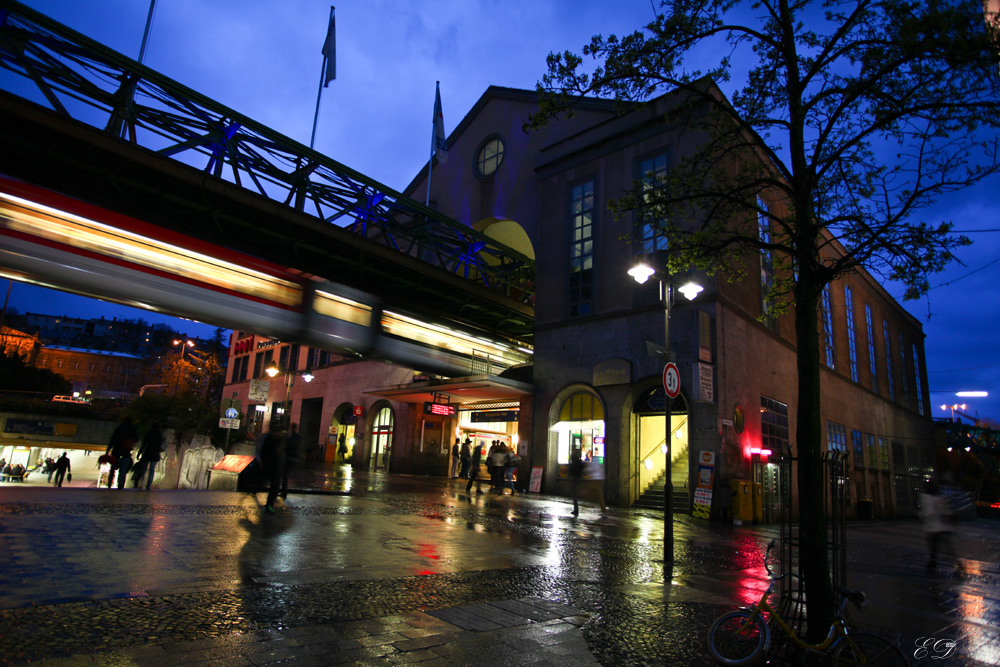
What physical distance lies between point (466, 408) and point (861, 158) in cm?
2632

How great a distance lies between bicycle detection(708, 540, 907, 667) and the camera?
3.74 metres

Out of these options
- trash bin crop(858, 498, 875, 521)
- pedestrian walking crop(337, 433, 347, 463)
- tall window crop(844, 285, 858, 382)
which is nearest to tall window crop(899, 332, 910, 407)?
tall window crop(844, 285, 858, 382)

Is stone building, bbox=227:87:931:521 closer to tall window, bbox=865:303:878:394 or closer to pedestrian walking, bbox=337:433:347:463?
tall window, bbox=865:303:878:394

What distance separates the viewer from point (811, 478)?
4.89 m

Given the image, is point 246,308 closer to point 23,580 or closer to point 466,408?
point 23,580

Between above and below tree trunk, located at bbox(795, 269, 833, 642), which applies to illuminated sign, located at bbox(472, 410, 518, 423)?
above

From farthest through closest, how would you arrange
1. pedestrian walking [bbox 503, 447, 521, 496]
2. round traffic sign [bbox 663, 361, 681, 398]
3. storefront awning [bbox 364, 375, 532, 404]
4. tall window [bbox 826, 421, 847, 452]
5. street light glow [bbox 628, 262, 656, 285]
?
tall window [bbox 826, 421, 847, 452] < storefront awning [bbox 364, 375, 532, 404] < pedestrian walking [bbox 503, 447, 521, 496] < street light glow [bbox 628, 262, 656, 285] < round traffic sign [bbox 663, 361, 681, 398]

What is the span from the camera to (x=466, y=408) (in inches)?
1254

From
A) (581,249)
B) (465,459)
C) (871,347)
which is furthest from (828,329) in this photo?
(465,459)

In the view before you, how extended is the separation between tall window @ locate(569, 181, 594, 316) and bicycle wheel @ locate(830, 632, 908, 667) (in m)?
20.8

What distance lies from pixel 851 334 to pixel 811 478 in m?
Answer: 36.9

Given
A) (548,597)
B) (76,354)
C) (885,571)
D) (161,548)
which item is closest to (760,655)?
(548,597)

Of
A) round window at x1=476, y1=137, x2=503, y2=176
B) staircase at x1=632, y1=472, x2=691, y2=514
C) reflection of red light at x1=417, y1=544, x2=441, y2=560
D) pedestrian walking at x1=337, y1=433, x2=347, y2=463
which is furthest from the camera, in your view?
pedestrian walking at x1=337, y1=433, x2=347, y2=463

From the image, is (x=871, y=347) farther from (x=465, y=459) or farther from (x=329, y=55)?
(x=329, y=55)
